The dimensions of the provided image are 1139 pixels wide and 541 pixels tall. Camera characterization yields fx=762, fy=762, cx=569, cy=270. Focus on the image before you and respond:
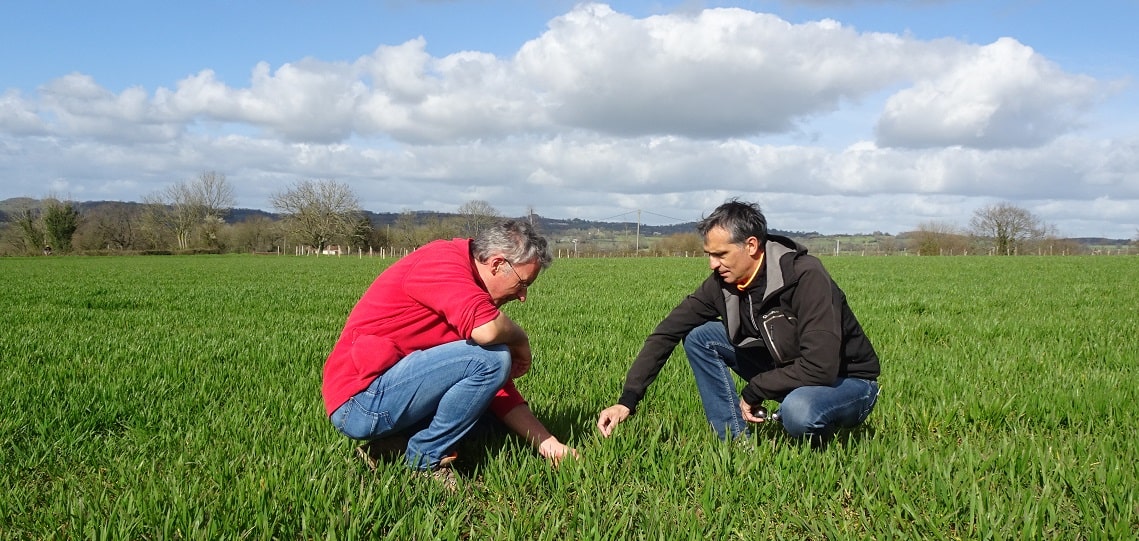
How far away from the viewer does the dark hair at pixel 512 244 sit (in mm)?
3473

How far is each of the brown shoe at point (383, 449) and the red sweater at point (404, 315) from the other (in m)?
0.35

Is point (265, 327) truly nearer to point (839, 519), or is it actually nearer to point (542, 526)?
point (542, 526)

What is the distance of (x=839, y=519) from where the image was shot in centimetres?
322

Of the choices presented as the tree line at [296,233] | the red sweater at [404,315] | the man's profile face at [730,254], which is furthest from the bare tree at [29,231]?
the man's profile face at [730,254]

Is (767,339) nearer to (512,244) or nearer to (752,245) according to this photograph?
(752,245)

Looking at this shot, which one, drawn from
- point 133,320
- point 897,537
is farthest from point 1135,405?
point 133,320

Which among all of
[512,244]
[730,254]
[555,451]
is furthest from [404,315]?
[730,254]

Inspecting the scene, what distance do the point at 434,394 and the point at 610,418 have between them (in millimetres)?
1040

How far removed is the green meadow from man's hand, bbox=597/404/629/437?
98 millimetres

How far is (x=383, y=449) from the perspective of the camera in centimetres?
391

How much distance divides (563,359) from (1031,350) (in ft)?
15.3

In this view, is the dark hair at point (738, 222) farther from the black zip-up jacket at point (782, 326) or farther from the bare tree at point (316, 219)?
the bare tree at point (316, 219)

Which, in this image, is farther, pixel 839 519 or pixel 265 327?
pixel 265 327

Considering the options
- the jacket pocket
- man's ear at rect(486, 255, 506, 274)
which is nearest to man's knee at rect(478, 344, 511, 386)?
man's ear at rect(486, 255, 506, 274)
